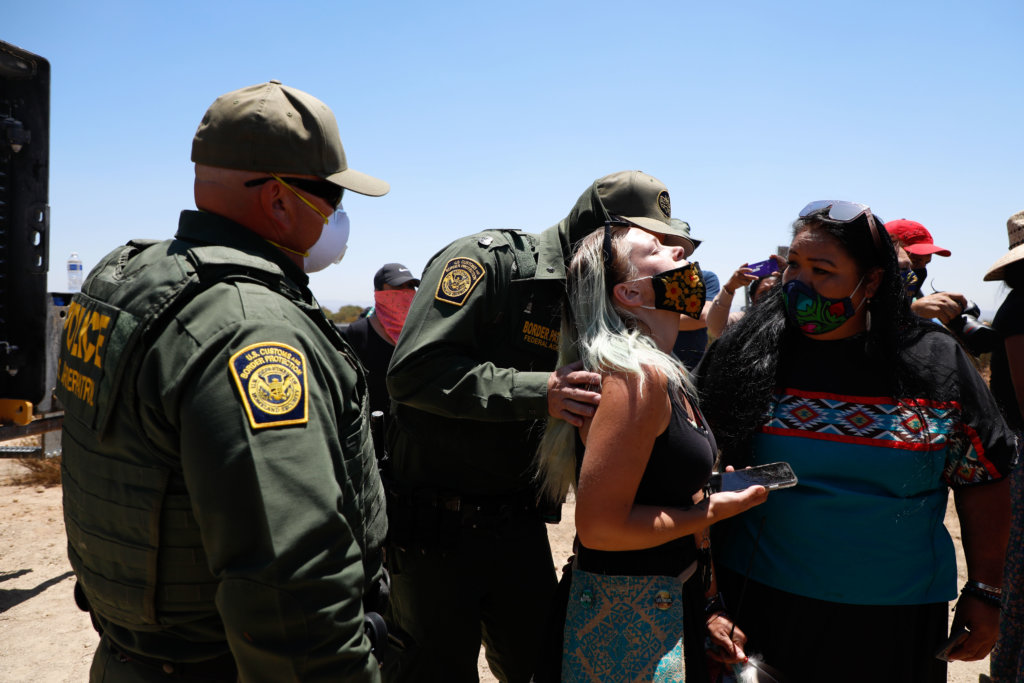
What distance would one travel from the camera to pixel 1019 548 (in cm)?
313

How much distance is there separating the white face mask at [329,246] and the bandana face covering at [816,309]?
150 centimetres

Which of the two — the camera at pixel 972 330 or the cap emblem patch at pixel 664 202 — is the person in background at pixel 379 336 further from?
the camera at pixel 972 330

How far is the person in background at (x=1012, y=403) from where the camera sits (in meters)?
3.10

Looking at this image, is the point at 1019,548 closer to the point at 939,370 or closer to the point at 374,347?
the point at 939,370

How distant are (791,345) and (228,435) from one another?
193 cm

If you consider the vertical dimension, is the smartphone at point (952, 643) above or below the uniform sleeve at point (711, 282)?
below

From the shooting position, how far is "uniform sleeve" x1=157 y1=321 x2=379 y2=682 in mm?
1317

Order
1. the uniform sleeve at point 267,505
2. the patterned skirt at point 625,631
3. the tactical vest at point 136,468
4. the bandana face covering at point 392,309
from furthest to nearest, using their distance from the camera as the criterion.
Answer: the bandana face covering at point 392,309, the patterned skirt at point 625,631, the tactical vest at point 136,468, the uniform sleeve at point 267,505

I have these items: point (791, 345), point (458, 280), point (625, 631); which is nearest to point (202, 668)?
point (625, 631)

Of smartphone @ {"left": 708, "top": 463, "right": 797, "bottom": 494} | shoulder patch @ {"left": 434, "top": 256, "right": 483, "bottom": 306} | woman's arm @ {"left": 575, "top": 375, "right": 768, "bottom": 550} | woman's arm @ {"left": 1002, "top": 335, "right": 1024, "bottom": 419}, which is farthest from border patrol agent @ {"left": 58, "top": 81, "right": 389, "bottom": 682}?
woman's arm @ {"left": 1002, "top": 335, "right": 1024, "bottom": 419}

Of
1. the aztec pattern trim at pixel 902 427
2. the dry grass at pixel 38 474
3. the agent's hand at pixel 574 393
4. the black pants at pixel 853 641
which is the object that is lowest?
the dry grass at pixel 38 474

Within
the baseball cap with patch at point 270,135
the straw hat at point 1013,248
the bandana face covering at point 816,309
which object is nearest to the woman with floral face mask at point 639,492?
the bandana face covering at point 816,309

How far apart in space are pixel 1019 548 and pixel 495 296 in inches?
102

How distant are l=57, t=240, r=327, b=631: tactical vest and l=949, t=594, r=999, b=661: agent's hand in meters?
2.28
